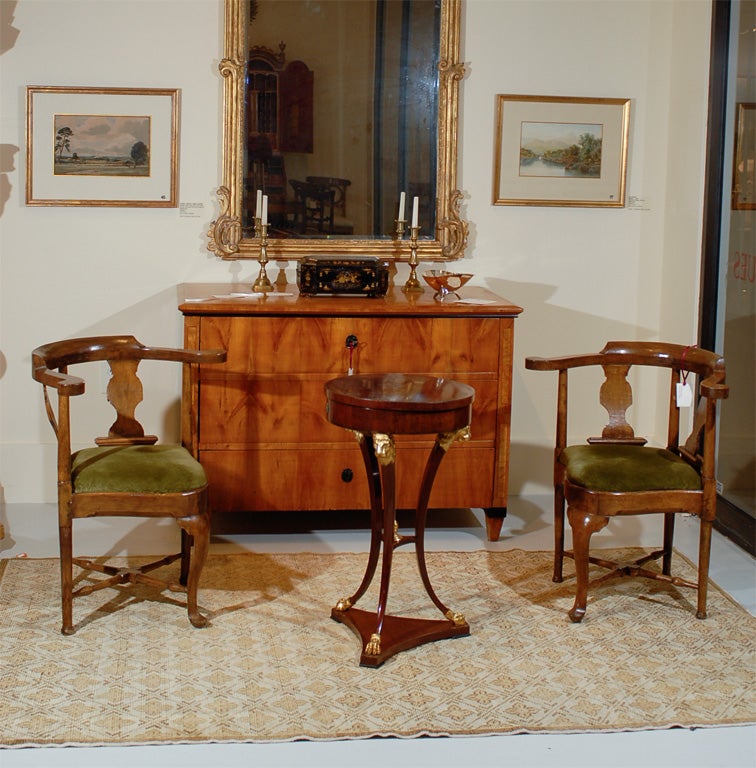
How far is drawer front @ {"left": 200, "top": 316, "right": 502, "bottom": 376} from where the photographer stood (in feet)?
16.1

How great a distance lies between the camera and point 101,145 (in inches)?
219

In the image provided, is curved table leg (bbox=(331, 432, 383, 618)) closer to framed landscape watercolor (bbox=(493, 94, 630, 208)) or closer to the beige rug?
the beige rug

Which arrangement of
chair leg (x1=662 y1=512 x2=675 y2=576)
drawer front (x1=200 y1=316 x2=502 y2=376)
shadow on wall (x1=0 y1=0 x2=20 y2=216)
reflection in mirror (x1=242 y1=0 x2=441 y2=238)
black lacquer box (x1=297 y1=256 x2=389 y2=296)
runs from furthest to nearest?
reflection in mirror (x1=242 y1=0 x2=441 y2=238)
shadow on wall (x1=0 y1=0 x2=20 y2=216)
black lacquer box (x1=297 y1=256 x2=389 y2=296)
drawer front (x1=200 y1=316 x2=502 y2=376)
chair leg (x1=662 y1=512 x2=675 y2=576)

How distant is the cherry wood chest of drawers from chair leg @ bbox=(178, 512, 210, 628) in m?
0.85

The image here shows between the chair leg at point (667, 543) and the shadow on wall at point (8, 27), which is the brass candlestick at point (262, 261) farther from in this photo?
the chair leg at point (667, 543)

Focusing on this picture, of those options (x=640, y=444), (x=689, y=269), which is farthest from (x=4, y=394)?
(x=689, y=269)

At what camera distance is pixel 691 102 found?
5.62 meters

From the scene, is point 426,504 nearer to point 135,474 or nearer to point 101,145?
point 135,474

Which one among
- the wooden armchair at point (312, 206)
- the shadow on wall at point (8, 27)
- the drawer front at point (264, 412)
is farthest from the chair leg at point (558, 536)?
the shadow on wall at point (8, 27)

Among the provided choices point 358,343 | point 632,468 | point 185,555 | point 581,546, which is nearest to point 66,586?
point 185,555

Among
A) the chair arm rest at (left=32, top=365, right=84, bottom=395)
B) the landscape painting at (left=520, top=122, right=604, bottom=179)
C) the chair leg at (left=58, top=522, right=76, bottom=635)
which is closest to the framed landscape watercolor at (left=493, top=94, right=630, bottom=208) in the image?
the landscape painting at (left=520, top=122, right=604, bottom=179)

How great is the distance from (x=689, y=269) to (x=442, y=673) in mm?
2822

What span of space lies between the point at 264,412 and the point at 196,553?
1.06 meters

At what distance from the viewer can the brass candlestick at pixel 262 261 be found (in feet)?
17.6
